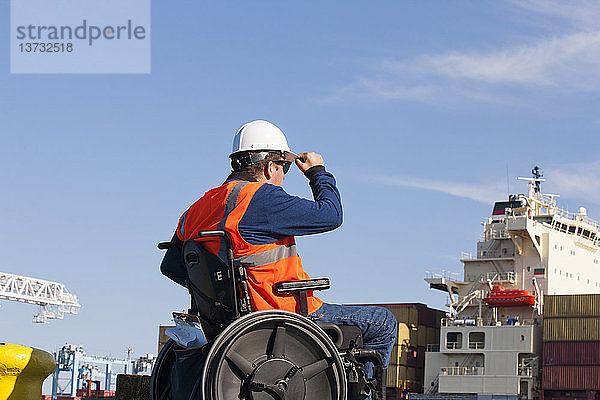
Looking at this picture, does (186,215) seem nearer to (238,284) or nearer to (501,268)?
(238,284)

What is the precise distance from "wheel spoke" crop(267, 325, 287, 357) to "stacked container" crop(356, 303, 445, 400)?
53.4m

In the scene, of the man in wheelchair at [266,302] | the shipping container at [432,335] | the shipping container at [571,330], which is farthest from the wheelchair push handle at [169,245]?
the shipping container at [432,335]

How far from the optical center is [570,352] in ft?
165

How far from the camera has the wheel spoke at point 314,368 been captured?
3.05 metres

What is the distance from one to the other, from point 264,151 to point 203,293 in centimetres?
62

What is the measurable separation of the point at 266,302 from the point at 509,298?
49.4m

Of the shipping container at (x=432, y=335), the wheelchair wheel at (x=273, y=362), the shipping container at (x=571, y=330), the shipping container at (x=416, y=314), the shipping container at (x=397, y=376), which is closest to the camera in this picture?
the wheelchair wheel at (x=273, y=362)

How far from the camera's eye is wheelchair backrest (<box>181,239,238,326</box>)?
3.16 meters

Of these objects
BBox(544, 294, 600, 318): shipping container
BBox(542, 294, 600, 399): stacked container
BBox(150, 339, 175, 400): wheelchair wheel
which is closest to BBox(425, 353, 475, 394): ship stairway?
BBox(542, 294, 600, 399): stacked container

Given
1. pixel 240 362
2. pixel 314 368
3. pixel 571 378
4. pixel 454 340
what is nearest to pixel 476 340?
pixel 454 340

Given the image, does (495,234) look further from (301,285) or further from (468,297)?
(301,285)

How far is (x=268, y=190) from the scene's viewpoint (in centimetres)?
328

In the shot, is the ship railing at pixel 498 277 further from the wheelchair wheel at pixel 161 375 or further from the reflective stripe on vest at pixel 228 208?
the reflective stripe on vest at pixel 228 208

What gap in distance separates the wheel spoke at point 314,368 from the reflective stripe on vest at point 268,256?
399mm
